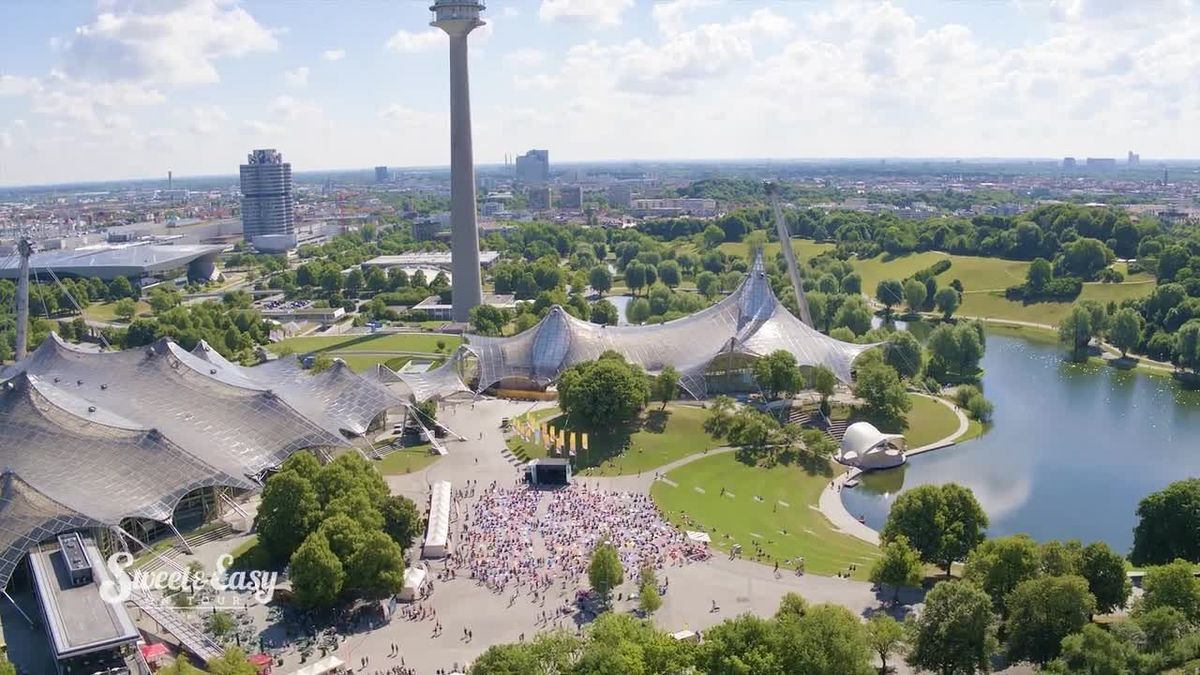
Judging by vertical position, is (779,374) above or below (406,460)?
above

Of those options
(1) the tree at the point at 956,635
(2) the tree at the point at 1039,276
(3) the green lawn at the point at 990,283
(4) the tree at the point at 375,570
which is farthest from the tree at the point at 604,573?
(2) the tree at the point at 1039,276

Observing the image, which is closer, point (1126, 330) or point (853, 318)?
point (1126, 330)

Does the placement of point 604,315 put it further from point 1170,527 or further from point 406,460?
point 1170,527

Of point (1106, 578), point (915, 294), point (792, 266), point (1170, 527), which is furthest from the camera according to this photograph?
point (915, 294)

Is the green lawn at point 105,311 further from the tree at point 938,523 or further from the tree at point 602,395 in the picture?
the tree at point 938,523

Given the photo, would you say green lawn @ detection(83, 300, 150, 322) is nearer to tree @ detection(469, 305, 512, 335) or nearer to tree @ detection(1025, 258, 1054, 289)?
tree @ detection(469, 305, 512, 335)

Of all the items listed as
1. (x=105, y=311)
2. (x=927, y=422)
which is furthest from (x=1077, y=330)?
(x=105, y=311)
